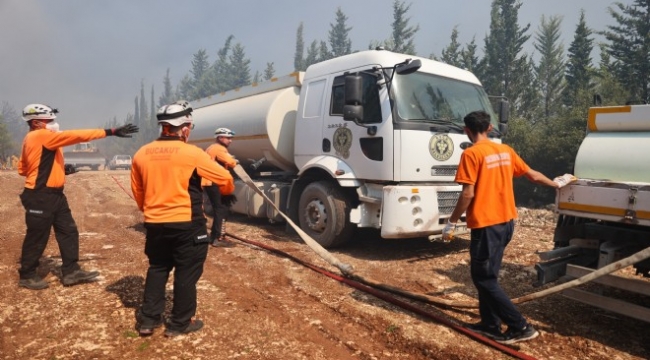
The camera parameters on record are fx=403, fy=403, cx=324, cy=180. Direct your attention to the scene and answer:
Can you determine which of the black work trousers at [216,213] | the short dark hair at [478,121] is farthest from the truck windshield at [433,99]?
the black work trousers at [216,213]

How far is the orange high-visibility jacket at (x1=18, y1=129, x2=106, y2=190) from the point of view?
427 centimetres

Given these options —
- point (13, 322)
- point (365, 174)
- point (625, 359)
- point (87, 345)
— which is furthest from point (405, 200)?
point (13, 322)

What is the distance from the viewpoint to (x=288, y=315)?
12.9ft

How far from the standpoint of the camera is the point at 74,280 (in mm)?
4488

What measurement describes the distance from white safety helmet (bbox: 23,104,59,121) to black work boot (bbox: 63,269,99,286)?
5.73 feet

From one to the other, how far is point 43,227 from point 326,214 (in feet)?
12.1

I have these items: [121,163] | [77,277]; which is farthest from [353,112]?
[121,163]

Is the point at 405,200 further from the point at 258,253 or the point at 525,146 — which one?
the point at 525,146

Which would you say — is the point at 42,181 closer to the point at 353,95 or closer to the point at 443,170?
the point at 353,95

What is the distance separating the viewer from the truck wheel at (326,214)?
20.3 feet

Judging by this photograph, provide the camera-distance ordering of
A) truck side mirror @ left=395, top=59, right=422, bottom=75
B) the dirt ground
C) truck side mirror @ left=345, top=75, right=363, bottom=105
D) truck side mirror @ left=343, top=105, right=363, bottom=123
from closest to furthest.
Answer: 1. the dirt ground
2. truck side mirror @ left=395, top=59, right=422, bottom=75
3. truck side mirror @ left=345, top=75, right=363, bottom=105
4. truck side mirror @ left=343, top=105, right=363, bottom=123

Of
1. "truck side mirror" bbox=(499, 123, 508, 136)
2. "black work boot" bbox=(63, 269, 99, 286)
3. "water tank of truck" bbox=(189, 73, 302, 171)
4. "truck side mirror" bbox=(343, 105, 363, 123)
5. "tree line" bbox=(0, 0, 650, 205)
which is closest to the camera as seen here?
"black work boot" bbox=(63, 269, 99, 286)

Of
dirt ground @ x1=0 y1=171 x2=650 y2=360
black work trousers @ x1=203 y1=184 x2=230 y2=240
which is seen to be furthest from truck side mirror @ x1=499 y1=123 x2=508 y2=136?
black work trousers @ x1=203 y1=184 x2=230 y2=240

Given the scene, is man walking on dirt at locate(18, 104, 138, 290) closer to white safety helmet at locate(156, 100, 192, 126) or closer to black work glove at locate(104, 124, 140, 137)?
black work glove at locate(104, 124, 140, 137)
